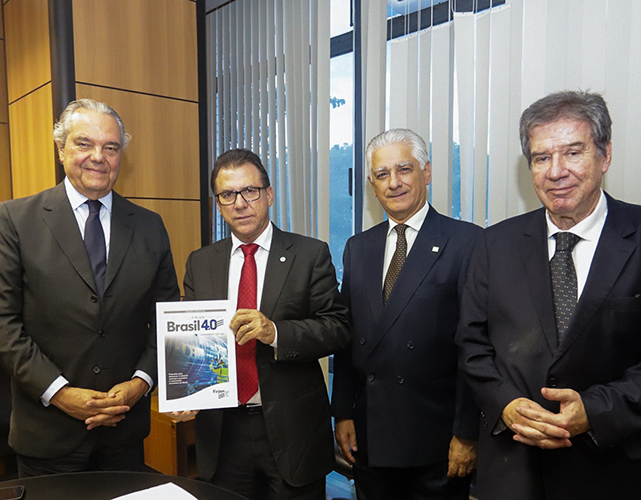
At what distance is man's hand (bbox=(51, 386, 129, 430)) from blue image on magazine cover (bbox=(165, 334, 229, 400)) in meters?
0.27

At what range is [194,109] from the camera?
3332mm

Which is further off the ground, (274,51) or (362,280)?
(274,51)

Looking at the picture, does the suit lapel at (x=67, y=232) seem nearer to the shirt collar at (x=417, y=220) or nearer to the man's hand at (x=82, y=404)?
the man's hand at (x=82, y=404)

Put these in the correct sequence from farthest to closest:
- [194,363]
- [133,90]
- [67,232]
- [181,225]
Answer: [181,225] < [133,90] < [67,232] < [194,363]

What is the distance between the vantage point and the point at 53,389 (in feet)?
5.31

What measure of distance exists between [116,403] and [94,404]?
8cm

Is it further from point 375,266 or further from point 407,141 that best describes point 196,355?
point 407,141

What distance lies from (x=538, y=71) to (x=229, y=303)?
1.82m

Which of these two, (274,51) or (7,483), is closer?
(7,483)

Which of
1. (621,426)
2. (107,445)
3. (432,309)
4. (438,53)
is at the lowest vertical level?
(107,445)

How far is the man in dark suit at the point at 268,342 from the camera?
167 centimetres

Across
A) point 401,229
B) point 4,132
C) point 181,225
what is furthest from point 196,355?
point 4,132

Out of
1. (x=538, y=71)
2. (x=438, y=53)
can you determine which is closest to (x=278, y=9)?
(x=438, y=53)

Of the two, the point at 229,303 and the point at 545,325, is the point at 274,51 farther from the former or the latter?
the point at 545,325
